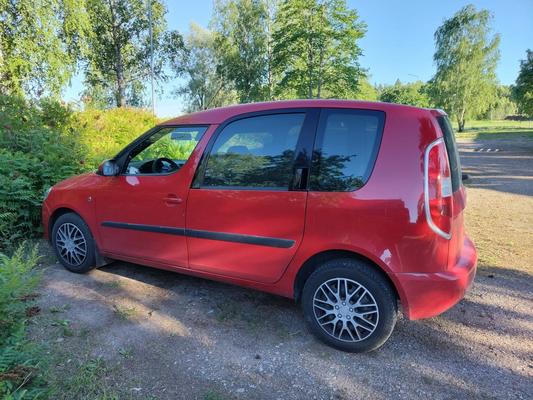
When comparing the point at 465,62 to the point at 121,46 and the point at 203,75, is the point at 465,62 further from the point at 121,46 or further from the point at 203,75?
the point at 121,46

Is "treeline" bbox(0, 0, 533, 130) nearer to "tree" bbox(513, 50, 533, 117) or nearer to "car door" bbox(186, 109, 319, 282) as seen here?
"tree" bbox(513, 50, 533, 117)

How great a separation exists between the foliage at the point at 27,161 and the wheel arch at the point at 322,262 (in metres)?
3.91

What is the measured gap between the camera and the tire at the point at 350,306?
261cm

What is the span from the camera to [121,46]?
24719 mm

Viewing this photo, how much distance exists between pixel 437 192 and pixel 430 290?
671 mm

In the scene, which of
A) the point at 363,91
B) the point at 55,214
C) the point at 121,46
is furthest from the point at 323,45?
the point at 55,214

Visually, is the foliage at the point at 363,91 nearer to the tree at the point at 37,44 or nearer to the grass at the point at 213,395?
the tree at the point at 37,44

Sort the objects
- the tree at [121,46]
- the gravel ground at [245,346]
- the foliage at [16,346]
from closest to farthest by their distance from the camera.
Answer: the foliage at [16,346] → the gravel ground at [245,346] → the tree at [121,46]

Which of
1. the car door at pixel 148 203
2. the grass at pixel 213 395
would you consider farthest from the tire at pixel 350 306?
the car door at pixel 148 203

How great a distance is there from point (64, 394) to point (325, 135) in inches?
96.6

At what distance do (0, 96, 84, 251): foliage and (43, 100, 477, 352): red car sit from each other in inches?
92.3

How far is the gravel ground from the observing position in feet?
7.88

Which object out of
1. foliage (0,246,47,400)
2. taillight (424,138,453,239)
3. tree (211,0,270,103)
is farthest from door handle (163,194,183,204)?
tree (211,0,270,103)

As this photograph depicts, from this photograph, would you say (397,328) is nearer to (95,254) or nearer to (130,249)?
(130,249)
